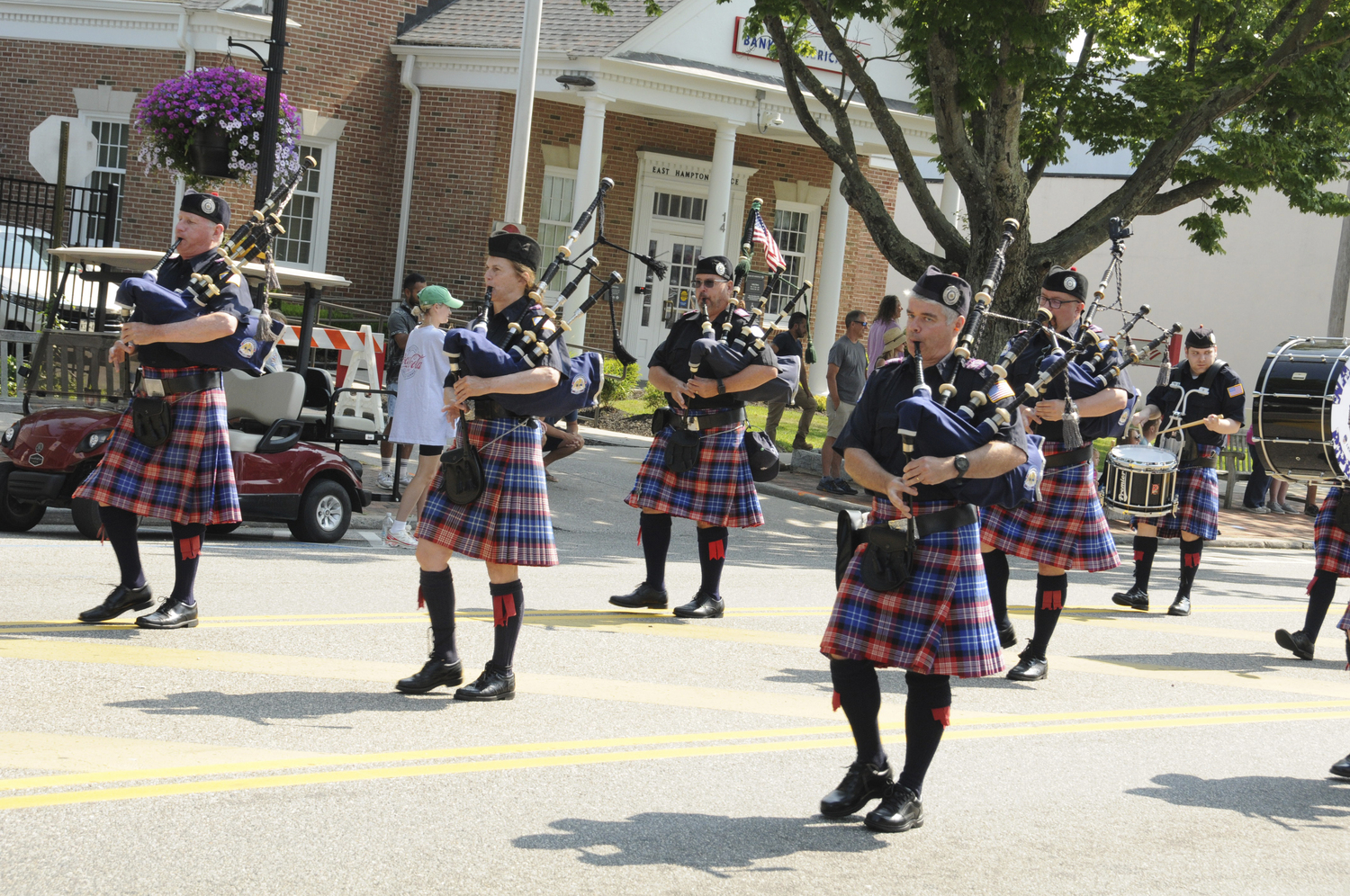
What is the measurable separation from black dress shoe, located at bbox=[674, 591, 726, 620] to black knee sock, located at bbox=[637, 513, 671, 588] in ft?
0.67

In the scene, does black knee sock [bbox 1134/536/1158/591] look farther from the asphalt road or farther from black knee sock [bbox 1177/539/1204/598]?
the asphalt road

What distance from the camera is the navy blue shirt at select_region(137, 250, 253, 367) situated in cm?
634

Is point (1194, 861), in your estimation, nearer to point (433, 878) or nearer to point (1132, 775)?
point (1132, 775)

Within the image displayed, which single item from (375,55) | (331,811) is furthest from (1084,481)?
(375,55)

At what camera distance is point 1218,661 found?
830 centimetres

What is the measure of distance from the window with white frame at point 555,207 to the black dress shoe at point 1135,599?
13.9m

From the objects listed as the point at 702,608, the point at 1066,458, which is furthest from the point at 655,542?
the point at 1066,458

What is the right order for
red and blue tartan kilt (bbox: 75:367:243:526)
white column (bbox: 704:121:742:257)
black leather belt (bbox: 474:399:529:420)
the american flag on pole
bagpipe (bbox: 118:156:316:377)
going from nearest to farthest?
black leather belt (bbox: 474:399:529:420) < bagpipe (bbox: 118:156:316:377) < red and blue tartan kilt (bbox: 75:367:243:526) < the american flag on pole < white column (bbox: 704:121:742:257)

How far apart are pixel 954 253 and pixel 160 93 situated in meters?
7.76

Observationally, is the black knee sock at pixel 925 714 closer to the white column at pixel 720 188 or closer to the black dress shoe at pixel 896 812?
the black dress shoe at pixel 896 812

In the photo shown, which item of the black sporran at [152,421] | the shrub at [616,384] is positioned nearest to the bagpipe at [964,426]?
the black sporran at [152,421]

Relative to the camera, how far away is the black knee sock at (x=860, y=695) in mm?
4633

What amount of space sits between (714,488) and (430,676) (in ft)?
8.35

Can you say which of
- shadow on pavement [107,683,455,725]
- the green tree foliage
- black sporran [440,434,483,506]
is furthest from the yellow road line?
the green tree foliage
